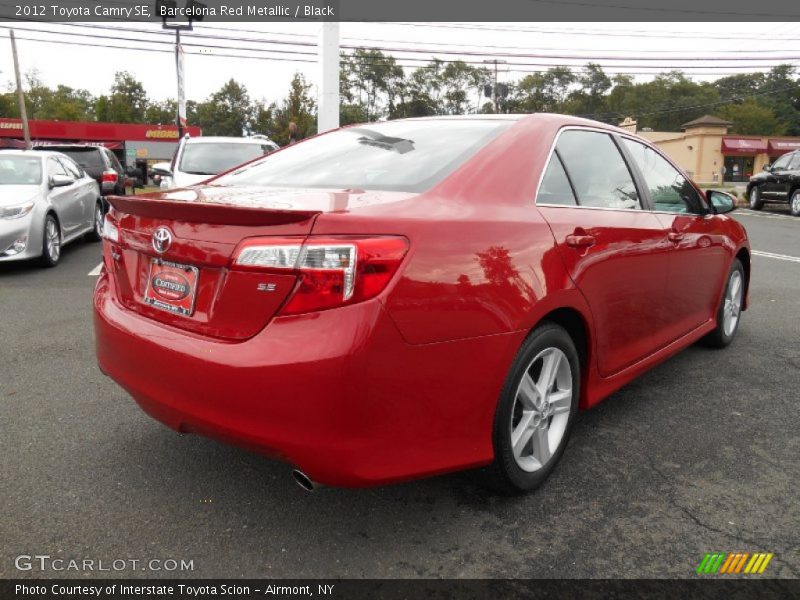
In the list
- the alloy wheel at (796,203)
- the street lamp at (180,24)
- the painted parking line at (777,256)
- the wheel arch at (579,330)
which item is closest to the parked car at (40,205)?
the wheel arch at (579,330)

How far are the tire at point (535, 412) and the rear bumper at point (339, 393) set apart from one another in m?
0.11

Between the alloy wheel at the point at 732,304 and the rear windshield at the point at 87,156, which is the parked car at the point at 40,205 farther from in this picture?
the alloy wheel at the point at 732,304

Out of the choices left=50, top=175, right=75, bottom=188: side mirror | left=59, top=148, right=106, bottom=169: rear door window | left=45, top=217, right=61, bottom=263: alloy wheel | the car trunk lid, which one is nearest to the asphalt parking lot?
the car trunk lid

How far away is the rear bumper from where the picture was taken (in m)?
1.90

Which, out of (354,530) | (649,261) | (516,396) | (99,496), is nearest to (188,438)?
(99,496)

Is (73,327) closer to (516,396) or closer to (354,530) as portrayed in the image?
(354,530)

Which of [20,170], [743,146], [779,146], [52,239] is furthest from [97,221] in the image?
[779,146]

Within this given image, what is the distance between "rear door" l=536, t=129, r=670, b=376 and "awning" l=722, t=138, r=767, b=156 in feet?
182

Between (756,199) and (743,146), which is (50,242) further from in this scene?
(743,146)

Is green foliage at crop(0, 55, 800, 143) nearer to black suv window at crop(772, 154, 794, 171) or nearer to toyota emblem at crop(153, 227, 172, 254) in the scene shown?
black suv window at crop(772, 154, 794, 171)

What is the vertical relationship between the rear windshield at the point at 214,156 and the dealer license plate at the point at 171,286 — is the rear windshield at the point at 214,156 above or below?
below

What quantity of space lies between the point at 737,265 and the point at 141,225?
4.14m

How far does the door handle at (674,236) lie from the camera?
349cm

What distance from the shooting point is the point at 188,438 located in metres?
3.09
